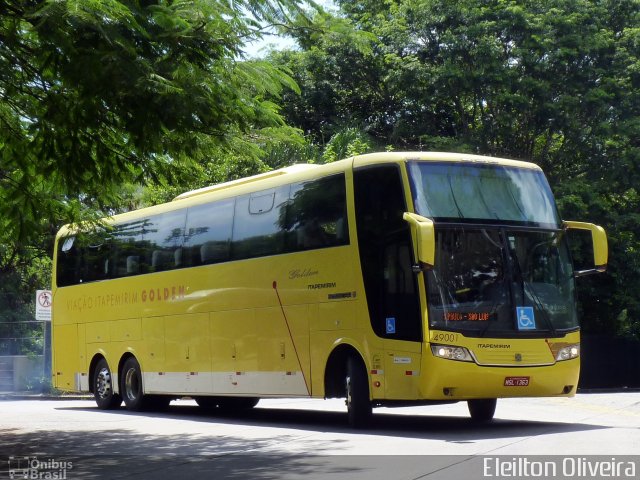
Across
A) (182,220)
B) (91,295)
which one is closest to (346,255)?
(182,220)

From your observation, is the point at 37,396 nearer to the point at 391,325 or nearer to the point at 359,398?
the point at 359,398

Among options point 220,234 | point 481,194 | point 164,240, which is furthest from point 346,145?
point 481,194

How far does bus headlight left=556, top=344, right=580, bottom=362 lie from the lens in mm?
15164

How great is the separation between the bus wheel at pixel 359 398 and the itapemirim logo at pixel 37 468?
4.59 metres

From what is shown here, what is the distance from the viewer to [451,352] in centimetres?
1442

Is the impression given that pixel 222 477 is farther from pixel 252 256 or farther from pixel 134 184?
pixel 252 256

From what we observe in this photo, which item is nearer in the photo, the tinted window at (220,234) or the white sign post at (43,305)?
the tinted window at (220,234)

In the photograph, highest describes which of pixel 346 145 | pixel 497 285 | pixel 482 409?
pixel 346 145

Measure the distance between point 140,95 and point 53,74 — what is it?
1010 millimetres

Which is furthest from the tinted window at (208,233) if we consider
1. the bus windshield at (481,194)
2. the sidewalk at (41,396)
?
the sidewalk at (41,396)

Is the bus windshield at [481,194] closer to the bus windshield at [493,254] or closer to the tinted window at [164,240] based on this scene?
the bus windshield at [493,254]

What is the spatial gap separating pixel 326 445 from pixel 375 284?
9.20 feet

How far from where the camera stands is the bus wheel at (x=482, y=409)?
16391 mm

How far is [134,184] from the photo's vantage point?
13500 millimetres
